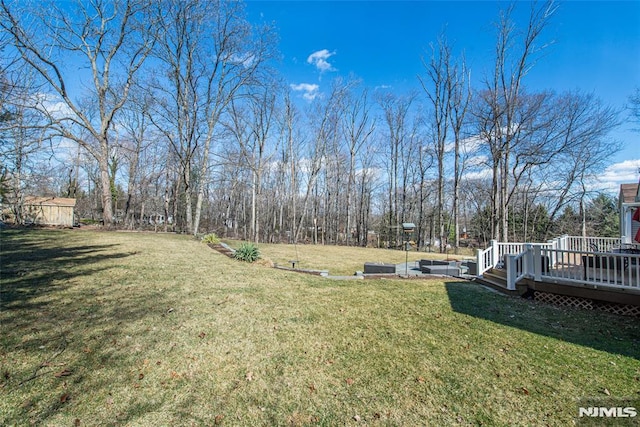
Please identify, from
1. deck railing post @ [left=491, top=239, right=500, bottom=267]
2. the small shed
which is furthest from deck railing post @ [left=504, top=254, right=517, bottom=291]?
the small shed

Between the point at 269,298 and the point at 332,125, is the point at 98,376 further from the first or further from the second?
the point at 332,125

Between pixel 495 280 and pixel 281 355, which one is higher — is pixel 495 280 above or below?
above

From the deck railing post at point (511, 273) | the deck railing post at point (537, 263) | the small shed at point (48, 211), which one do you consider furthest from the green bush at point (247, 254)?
the small shed at point (48, 211)

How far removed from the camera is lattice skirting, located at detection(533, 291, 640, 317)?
5484mm

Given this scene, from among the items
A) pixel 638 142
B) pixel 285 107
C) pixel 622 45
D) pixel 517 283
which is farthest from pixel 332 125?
pixel 517 283

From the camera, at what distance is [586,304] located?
5.95 m

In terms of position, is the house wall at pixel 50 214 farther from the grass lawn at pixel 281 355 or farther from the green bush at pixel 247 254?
the green bush at pixel 247 254

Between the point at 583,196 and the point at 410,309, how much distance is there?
26896 millimetres

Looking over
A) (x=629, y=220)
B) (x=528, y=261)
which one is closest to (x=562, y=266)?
(x=528, y=261)

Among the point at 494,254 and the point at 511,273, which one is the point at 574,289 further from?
the point at 494,254

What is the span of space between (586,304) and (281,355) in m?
6.63

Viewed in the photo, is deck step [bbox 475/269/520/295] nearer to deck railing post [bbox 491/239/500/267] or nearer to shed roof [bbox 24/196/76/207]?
deck railing post [bbox 491/239/500/267]

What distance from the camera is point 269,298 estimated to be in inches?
226

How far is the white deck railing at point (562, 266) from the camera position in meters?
5.39
